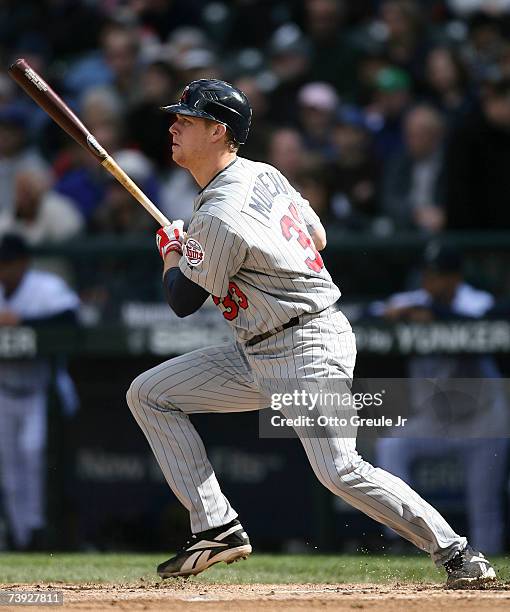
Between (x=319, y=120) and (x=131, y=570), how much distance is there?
4.23m

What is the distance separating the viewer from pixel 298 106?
9.10 m

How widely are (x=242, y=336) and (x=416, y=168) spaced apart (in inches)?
161

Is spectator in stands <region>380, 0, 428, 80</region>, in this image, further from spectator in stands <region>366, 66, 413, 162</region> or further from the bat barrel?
the bat barrel

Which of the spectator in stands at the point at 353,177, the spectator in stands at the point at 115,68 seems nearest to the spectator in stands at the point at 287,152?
the spectator in stands at the point at 353,177

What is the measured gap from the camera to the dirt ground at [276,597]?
165 inches

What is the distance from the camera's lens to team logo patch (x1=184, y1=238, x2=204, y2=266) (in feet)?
14.2

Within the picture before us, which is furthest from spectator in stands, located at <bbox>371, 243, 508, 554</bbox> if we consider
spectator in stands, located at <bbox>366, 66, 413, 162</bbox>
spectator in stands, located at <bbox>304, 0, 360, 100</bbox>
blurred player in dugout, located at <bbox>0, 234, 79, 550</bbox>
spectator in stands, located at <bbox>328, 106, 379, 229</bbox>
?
spectator in stands, located at <bbox>304, 0, 360, 100</bbox>

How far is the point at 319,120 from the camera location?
29.1 ft

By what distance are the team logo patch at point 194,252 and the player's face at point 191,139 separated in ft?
1.27

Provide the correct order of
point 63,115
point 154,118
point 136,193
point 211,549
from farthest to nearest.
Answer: point 154,118 → point 63,115 → point 136,193 → point 211,549

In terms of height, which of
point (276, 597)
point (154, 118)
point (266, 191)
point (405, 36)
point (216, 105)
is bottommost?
point (276, 597)

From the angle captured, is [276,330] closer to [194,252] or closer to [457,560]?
[194,252]
